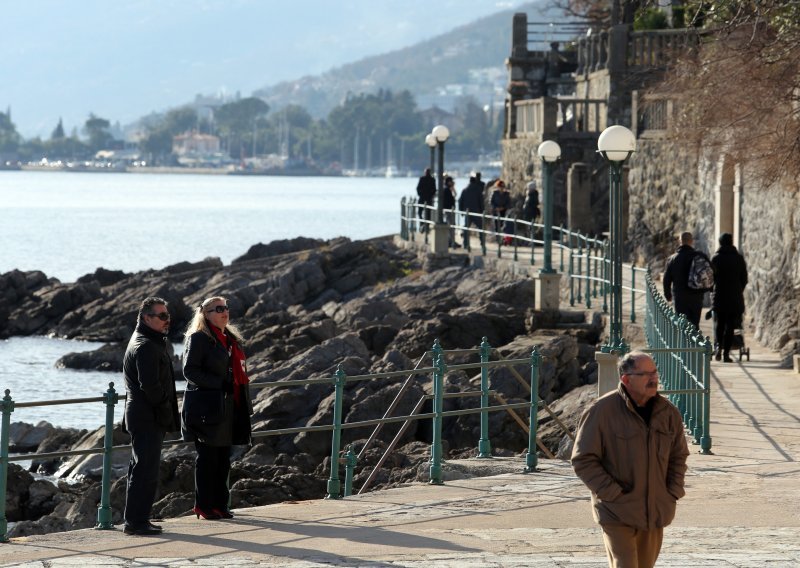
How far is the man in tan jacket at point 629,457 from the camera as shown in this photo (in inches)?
287

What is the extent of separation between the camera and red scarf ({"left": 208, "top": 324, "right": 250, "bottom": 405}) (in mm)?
10133

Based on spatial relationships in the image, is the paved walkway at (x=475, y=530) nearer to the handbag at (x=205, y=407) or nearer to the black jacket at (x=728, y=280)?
the handbag at (x=205, y=407)

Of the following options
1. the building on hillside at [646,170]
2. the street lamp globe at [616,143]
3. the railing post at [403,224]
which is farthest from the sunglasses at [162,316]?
the railing post at [403,224]

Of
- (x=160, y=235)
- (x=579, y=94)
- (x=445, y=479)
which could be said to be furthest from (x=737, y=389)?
(x=160, y=235)

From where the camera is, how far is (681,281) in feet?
61.9

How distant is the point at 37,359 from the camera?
120 feet

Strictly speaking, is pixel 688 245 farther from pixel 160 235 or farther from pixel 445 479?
pixel 160 235

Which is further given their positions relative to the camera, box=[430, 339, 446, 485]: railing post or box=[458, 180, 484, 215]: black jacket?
box=[458, 180, 484, 215]: black jacket

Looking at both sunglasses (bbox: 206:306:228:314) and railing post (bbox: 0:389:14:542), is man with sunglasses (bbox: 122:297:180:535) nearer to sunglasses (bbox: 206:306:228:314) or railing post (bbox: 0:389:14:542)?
sunglasses (bbox: 206:306:228:314)

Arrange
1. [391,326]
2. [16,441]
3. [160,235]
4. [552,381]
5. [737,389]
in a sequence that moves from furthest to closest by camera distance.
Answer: [160,235]
[391,326]
[16,441]
[552,381]
[737,389]

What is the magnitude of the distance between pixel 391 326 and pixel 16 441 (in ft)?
22.5

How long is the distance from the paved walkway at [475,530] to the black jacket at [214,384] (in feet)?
1.85

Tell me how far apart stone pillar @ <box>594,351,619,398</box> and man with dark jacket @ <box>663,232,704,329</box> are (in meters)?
5.12

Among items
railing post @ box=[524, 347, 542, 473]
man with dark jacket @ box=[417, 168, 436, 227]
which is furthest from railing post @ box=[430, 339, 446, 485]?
man with dark jacket @ box=[417, 168, 436, 227]
